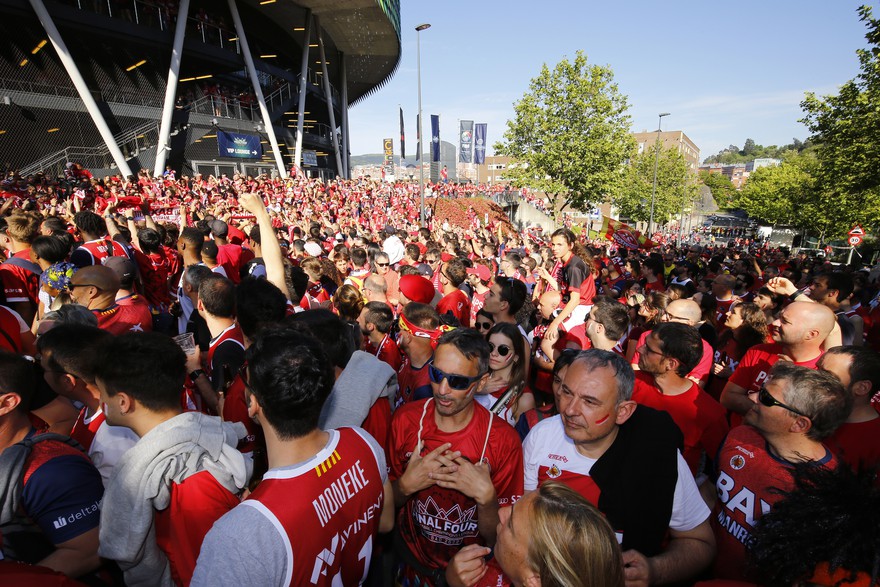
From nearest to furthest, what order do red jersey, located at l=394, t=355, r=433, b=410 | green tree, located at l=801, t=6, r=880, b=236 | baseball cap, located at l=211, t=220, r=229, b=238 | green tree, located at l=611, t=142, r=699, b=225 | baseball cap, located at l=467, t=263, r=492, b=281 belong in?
red jersey, located at l=394, t=355, r=433, b=410, baseball cap, located at l=211, t=220, r=229, b=238, baseball cap, located at l=467, t=263, r=492, b=281, green tree, located at l=801, t=6, r=880, b=236, green tree, located at l=611, t=142, r=699, b=225

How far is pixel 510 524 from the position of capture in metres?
1.59

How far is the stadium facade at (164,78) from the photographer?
20375 millimetres

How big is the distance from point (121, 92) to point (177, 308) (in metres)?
25.8

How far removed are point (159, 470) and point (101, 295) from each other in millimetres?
2633

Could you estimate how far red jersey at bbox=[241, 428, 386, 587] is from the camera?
63.9 inches

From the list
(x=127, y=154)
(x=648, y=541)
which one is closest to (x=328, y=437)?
(x=648, y=541)

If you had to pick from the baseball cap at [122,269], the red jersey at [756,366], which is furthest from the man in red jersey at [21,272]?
the red jersey at [756,366]

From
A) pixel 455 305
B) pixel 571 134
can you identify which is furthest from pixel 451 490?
pixel 571 134

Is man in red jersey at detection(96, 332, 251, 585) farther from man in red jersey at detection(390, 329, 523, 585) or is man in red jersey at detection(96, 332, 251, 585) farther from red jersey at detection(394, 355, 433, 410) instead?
red jersey at detection(394, 355, 433, 410)

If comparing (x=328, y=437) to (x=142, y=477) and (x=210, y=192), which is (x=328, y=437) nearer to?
(x=142, y=477)

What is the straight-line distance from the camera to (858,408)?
2.89 metres

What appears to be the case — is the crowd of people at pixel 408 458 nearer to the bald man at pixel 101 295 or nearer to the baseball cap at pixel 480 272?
the bald man at pixel 101 295

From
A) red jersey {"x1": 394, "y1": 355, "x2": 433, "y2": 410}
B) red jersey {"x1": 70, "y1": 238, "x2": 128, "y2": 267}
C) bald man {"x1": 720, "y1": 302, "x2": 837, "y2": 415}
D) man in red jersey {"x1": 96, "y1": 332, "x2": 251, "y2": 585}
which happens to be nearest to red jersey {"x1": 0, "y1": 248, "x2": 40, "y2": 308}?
red jersey {"x1": 70, "y1": 238, "x2": 128, "y2": 267}

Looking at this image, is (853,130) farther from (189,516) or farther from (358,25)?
(358,25)
